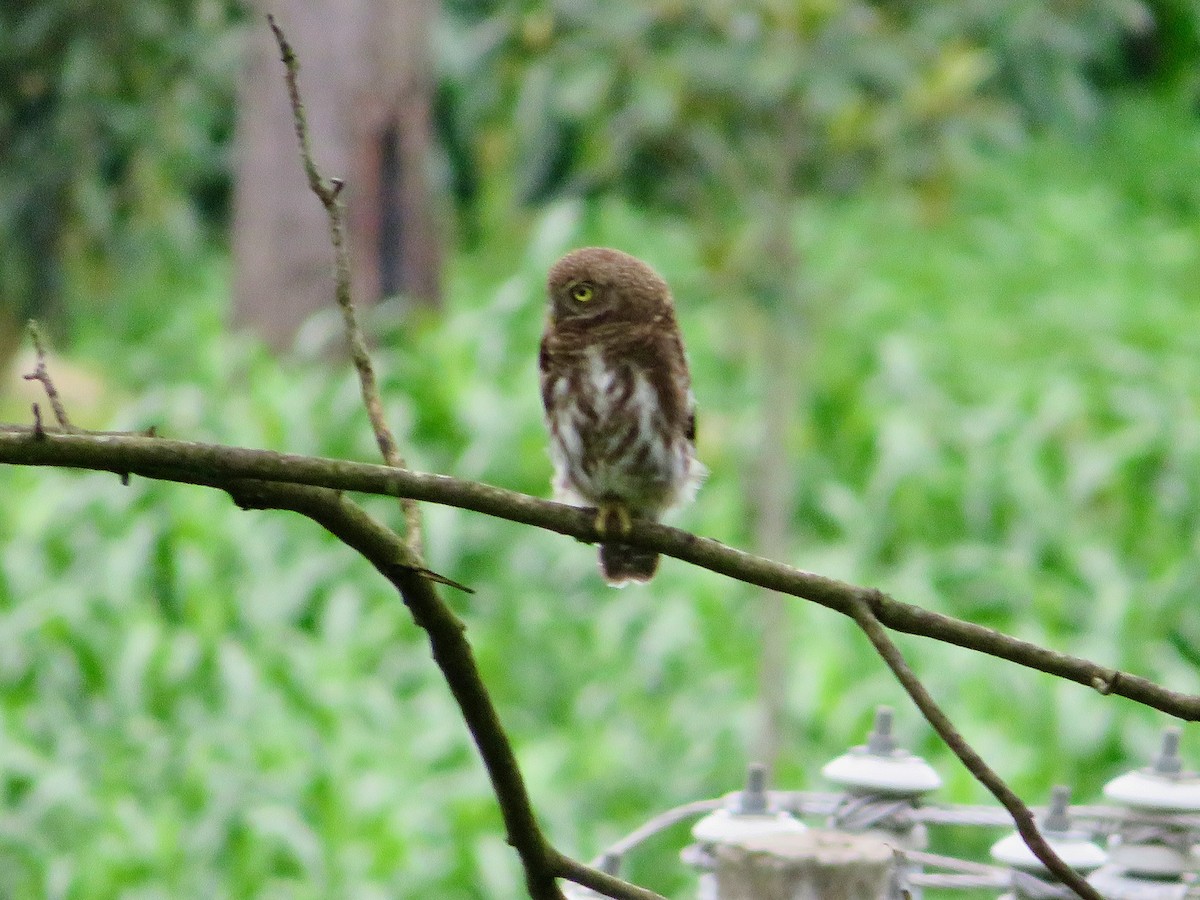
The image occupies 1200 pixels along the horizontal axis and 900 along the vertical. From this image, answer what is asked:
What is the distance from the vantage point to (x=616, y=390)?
2.48 m

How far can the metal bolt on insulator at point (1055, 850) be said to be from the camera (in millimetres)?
1916

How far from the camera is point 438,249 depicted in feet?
26.2

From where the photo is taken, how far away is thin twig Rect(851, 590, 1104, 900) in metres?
1.47

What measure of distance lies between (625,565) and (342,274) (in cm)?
87

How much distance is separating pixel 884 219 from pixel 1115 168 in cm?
733

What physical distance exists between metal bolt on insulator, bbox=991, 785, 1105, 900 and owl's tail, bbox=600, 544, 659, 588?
0.81 meters

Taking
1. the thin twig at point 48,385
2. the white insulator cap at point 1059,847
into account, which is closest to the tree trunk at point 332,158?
the thin twig at point 48,385

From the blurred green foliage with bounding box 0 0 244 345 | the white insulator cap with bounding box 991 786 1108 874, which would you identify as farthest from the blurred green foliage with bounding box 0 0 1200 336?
the white insulator cap with bounding box 991 786 1108 874

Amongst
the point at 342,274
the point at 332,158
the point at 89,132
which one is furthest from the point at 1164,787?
the point at 89,132

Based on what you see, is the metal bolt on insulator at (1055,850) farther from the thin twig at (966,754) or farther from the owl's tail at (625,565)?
the owl's tail at (625,565)

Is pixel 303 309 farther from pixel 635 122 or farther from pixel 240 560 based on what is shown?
pixel 635 122

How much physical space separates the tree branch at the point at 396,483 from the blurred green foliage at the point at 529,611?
9.73 ft

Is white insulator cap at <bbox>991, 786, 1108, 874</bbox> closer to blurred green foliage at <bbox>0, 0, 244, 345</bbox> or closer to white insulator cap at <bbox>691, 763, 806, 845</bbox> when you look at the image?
white insulator cap at <bbox>691, 763, 806, 845</bbox>

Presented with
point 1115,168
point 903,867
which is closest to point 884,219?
point 903,867
